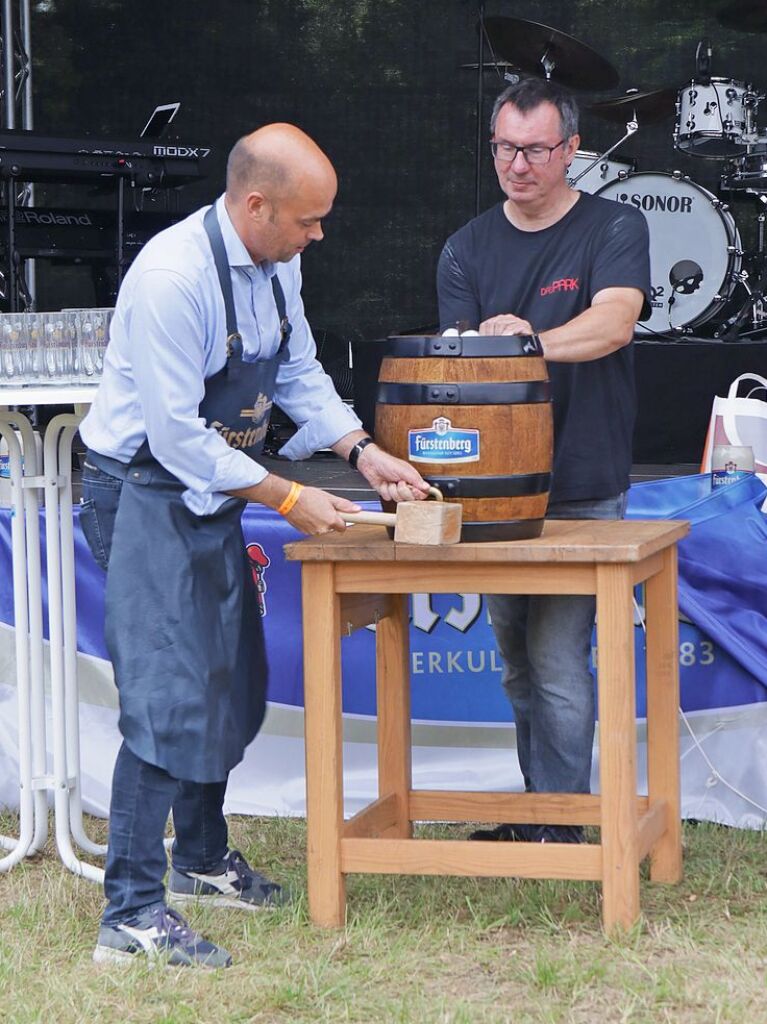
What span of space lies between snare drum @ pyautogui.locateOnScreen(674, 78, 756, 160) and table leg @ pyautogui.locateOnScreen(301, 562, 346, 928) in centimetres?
567

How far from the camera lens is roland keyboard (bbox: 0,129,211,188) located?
670 centimetres

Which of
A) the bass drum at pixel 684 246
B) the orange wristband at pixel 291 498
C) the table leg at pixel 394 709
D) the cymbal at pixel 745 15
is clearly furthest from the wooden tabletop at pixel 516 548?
the cymbal at pixel 745 15

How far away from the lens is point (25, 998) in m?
2.16

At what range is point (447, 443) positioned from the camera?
2.30 meters

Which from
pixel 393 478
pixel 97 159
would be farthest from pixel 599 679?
pixel 97 159

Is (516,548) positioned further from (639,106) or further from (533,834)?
(639,106)

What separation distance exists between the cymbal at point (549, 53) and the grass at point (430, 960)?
516 centimetres

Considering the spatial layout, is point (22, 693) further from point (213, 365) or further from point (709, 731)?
point (709, 731)

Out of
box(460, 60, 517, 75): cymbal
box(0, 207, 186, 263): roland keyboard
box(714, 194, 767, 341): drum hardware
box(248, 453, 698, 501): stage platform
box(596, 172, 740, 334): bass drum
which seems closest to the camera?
box(248, 453, 698, 501): stage platform

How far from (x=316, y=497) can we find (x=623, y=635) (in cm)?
53

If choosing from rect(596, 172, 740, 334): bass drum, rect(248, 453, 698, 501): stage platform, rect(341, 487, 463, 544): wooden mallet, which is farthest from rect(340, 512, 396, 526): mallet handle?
rect(596, 172, 740, 334): bass drum

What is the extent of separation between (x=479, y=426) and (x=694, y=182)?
5956 millimetres

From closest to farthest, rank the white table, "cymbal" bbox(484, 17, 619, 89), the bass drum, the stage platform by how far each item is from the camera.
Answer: the white table
the stage platform
"cymbal" bbox(484, 17, 619, 89)
the bass drum

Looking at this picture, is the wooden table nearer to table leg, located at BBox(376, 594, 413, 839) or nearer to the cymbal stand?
table leg, located at BBox(376, 594, 413, 839)
